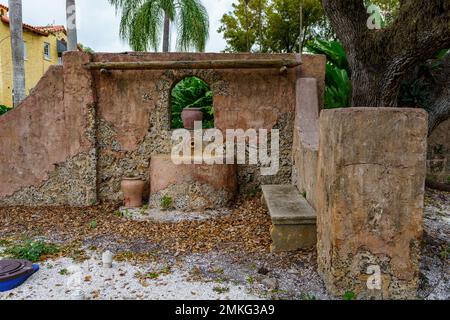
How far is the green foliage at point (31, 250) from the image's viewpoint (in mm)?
3980

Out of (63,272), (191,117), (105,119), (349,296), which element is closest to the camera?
(349,296)

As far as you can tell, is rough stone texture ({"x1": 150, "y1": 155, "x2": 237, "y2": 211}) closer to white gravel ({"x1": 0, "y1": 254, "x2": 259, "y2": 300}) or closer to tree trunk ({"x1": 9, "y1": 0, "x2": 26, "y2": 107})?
white gravel ({"x1": 0, "y1": 254, "x2": 259, "y2": 300})

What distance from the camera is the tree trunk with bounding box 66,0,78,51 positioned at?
29.2ft

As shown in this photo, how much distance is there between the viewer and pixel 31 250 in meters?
4.07

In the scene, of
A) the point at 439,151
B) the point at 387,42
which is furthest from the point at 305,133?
the point at 439,151

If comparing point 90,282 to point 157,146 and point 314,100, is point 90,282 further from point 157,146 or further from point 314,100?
point 314,100

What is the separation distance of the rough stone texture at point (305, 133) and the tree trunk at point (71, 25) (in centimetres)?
589

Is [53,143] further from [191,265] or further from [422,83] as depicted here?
[422,83]

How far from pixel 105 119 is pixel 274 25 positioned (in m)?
15.1

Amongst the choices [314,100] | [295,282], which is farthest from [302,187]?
[295,282]

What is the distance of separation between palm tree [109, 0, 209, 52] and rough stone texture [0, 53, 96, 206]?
619 centimetres

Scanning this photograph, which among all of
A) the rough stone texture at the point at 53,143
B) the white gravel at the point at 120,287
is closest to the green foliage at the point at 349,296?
the white gravel at the point at 120,287

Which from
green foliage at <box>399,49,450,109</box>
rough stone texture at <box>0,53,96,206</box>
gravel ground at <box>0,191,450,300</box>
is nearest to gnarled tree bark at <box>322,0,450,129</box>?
green foliage at <box>399,49,450,109</box>
